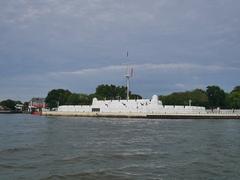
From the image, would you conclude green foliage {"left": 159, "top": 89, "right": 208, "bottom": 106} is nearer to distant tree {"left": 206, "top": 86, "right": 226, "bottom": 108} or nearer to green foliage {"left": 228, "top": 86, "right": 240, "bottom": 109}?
distant tree {"left": 206, "top": 86, "right": 226, "bottom": 108}

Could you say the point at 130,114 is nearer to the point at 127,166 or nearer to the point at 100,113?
the point at 100,113

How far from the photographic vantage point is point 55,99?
186500 mm

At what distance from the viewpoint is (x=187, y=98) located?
15750 cm

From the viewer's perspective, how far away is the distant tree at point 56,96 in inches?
7249

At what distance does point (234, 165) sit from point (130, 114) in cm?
10160

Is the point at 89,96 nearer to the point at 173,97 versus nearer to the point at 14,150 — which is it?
the point at 173,97

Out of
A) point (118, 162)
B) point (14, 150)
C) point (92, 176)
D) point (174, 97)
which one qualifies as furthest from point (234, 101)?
point (92, 176)

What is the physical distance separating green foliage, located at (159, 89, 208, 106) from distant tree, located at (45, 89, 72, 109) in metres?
44.2

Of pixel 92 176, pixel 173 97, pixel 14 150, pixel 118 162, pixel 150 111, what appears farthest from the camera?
pixel 173 97

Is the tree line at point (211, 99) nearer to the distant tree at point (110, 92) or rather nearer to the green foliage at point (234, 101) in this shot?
the green foliage at point (234, 101)

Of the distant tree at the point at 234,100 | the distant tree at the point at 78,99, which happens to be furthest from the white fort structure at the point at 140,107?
the distant tree at the point at 78,99

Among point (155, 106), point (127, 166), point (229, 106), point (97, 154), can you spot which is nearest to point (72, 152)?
point (97, 154)

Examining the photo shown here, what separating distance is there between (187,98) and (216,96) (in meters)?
14.1

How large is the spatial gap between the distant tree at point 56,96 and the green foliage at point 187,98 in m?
44.2
